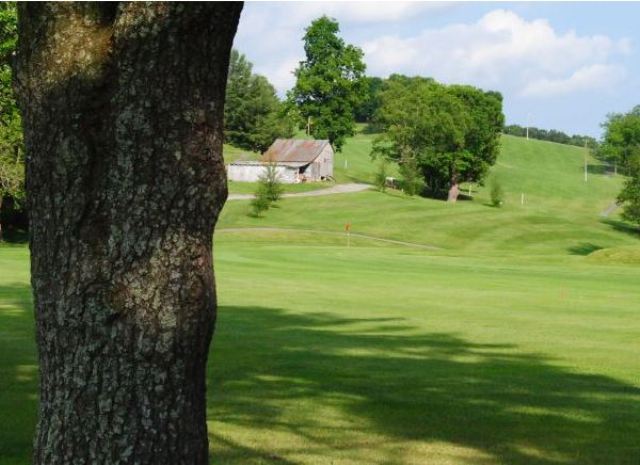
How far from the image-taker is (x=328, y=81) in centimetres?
11288

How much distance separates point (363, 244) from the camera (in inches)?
2650

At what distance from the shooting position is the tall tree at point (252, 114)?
113812mm

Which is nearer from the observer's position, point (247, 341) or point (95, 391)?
point (95, 391)

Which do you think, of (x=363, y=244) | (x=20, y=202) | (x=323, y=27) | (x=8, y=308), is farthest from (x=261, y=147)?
(x=8, y=308)

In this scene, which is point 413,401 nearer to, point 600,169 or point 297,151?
point 297,151

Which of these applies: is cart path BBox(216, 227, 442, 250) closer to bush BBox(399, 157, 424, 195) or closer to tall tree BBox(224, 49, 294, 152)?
bush BBox(399, 157, 424, 195)

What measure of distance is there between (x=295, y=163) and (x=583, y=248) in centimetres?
3892

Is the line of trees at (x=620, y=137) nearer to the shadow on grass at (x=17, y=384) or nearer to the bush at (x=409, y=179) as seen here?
the bush at (x=409, y=179)

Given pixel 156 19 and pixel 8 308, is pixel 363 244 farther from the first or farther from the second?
pixel 156 19

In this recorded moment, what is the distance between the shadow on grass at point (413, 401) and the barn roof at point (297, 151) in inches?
3532

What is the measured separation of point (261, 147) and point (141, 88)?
4487 inches

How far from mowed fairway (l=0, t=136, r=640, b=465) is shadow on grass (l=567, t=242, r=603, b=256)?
1342 inches

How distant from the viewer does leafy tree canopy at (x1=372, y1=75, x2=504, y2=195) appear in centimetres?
10012

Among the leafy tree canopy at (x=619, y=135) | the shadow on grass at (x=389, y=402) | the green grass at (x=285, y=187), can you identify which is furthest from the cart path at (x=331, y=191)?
the shadow on grass at (x=389, y=402)
